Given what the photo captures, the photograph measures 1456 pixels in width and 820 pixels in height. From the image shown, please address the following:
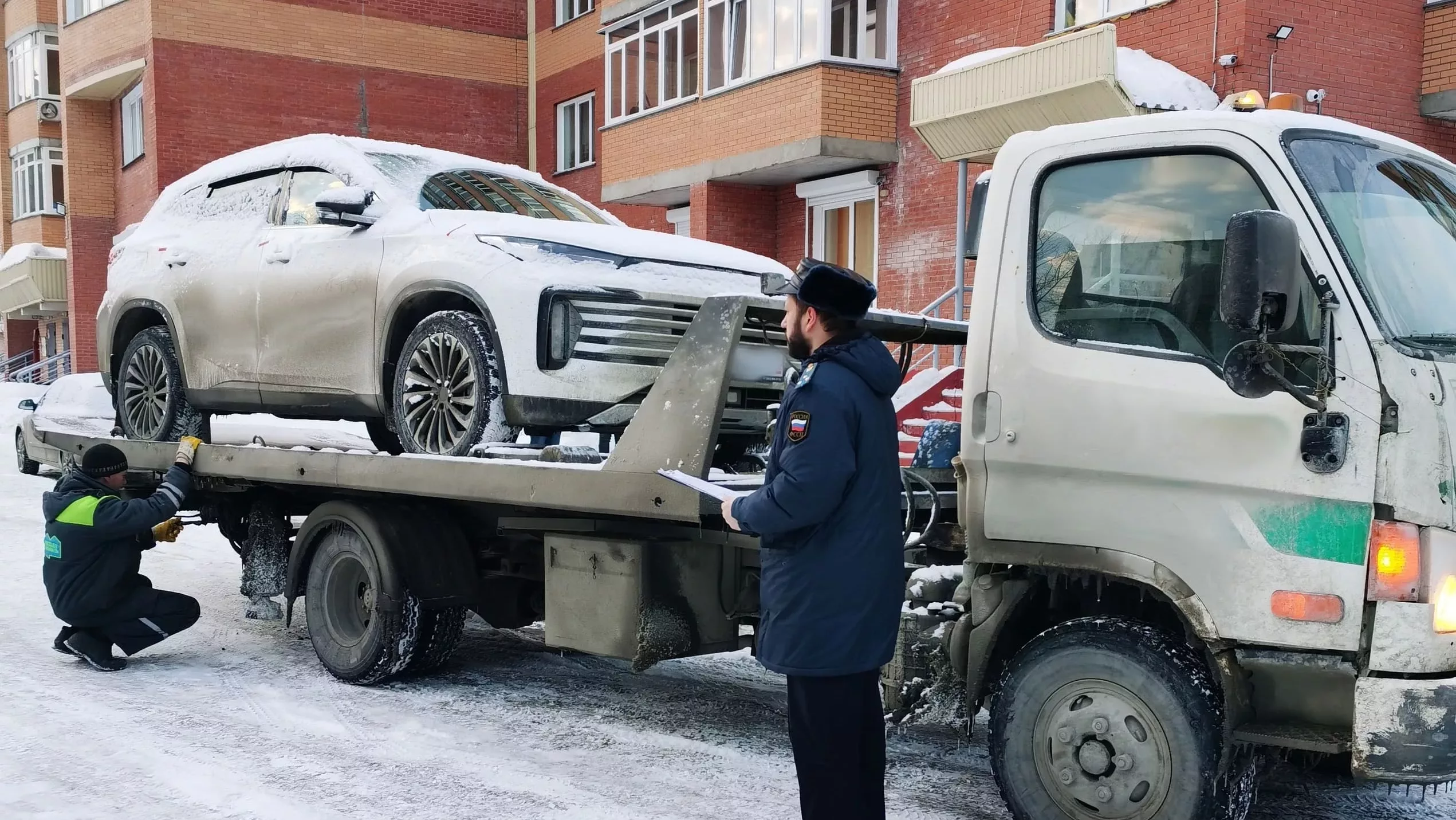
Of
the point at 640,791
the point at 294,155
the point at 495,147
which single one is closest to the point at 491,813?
the point at 640,791

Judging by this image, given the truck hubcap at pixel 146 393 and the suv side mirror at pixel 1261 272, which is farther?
the truck hubcap at pixel 146 393

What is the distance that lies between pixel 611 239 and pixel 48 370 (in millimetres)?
33699

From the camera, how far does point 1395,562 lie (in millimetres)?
3410

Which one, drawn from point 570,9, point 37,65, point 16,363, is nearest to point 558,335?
point 570,9

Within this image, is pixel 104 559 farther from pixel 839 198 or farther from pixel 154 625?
pixel 839 198

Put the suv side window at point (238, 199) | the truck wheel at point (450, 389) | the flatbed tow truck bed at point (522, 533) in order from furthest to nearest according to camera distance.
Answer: the suv side window at point (238, 199)
the truck wheel at point (450, 389)
the flatbed tow truck bed at point (522, 533)

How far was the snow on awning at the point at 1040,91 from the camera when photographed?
11.3 metres

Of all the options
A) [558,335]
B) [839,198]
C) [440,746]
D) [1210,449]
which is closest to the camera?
[1210,449]

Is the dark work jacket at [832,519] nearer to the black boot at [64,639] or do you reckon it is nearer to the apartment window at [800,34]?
the black boot at [64,639]

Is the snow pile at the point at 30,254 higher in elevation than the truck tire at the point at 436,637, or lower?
higher

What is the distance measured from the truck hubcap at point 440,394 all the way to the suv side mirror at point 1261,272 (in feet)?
11.4

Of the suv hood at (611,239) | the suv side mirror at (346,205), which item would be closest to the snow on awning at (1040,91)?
the suv hood at (611,239)

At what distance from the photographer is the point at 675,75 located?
1883cm

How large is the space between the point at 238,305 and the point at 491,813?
12.1ft
